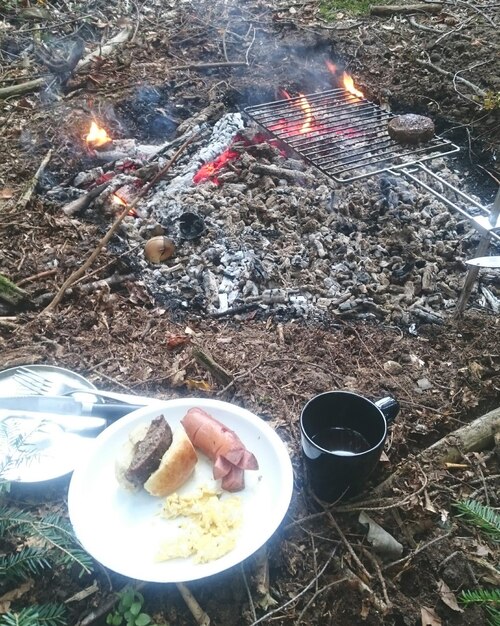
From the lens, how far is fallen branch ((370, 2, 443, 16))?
22.1 ft

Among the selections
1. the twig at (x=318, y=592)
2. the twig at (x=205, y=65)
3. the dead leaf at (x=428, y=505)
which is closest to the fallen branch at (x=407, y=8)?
the twig at (x=205, y=65)

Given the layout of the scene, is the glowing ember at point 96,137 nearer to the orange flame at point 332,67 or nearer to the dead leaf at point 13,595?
Result: the orange flame at point 332,67

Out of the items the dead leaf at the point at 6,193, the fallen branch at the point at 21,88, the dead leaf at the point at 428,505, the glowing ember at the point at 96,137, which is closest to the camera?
the dead leaf at the point at 428,505

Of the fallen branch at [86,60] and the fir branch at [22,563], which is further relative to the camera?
the fallen branch at [86,60]

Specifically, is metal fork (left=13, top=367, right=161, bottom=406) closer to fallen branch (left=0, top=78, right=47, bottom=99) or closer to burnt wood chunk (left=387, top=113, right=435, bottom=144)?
burnt wood chunk (left=387, top=113, right=435, bottom=144)

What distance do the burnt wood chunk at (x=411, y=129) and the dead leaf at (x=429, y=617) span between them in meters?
2.98

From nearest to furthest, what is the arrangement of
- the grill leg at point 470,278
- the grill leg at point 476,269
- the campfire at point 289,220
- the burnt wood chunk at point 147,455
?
1. the burnt wood chunk at point 147,455
2. the grill leg at point 476,269
3. the grill leg at point 470,278
4. the campfire at point 289,220

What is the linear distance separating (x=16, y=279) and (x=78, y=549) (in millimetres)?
2134

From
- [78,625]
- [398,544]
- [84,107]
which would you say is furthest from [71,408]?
[84,107]

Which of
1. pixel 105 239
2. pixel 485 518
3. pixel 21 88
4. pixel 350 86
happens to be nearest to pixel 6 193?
pixel 105 239

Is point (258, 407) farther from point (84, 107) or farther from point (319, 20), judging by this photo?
point (319, 20)

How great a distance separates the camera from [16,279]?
3539 millimetres

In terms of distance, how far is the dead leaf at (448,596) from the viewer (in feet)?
6.48

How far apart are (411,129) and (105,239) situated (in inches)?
89.2
